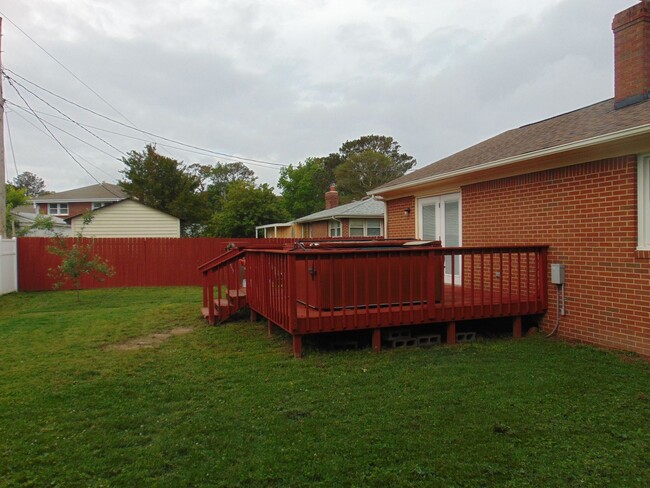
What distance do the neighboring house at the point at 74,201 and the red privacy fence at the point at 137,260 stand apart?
76.3 feet

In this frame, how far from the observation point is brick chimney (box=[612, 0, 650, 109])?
21.0 feet

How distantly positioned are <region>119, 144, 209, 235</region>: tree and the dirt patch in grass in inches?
1064

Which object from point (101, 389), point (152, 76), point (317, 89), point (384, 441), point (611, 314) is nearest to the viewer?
point (384, 441)

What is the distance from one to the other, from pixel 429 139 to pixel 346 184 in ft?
69.2

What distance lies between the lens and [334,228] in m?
22.1

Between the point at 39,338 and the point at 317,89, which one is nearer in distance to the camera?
the point at 39,338

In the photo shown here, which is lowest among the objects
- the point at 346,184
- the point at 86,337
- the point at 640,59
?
the point at 86,337

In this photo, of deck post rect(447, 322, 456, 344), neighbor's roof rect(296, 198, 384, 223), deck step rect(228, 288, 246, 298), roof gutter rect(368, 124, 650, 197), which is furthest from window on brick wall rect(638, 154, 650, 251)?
neighbor's roof rect(296, 198, 384, 223)

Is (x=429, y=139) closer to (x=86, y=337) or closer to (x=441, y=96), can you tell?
(x=441, y=96)

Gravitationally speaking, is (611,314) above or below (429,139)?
below

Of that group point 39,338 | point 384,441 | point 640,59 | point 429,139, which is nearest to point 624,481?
point 384,441

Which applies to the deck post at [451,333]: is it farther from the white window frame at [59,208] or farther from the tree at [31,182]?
the tree at [31,182]

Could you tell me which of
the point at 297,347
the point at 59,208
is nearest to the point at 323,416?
the point at 297,347

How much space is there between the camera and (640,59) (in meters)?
6.39
